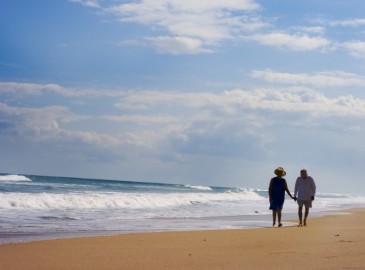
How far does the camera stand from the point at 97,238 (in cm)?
1024

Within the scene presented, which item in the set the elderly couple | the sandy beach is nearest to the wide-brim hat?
the elderly couple

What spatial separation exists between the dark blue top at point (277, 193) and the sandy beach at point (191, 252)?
4.33 metres

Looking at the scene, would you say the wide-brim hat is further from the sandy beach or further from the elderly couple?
the sandy beach

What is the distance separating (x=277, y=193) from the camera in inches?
592

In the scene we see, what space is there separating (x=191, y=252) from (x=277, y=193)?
7.34 m

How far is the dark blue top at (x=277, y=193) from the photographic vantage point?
1495cm

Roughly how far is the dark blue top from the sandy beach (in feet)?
14.2

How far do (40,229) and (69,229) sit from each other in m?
0.61

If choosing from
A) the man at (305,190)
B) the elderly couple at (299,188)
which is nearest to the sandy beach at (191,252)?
the elderly couple at (299,188)

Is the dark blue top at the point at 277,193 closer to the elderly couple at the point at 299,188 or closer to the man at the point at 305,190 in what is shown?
the elderly couple at the point at 299,188

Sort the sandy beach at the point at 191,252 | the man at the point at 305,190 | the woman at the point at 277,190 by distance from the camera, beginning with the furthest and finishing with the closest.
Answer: the man at the point at 305,190
the woman at the point at 277,190
the sandy beach at the point at 191,252

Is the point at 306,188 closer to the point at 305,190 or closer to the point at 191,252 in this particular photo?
the point at 305,190

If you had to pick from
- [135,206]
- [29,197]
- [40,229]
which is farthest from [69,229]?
[135,206]

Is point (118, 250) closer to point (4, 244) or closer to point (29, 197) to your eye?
point (4, 244)
